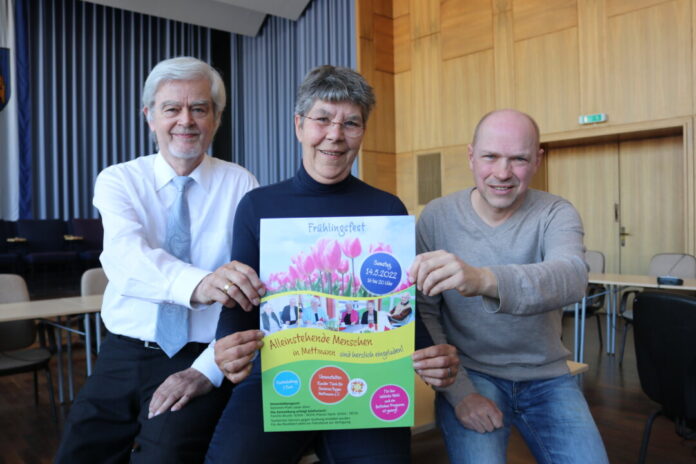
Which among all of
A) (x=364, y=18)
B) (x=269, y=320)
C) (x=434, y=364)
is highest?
(x=364, y=18)

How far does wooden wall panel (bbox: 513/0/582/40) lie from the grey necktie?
611cm

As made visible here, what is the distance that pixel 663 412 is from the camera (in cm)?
205

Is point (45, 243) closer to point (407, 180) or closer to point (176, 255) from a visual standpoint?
point (407, 180)

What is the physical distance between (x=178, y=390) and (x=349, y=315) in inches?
23.3

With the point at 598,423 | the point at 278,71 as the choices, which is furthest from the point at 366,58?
the point at 598,423

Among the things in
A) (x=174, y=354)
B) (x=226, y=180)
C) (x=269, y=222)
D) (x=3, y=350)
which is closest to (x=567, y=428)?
(x=269, y=222)

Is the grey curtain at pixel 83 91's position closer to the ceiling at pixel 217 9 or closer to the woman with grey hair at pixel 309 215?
the ceiling at pixel 217 9

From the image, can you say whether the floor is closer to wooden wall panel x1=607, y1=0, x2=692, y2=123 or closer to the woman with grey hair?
the woman with grey hair

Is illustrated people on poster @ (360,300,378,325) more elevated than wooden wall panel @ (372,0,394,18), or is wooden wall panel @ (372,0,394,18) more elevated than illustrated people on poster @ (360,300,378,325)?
wooden wall panel @ (372,0,394,18)

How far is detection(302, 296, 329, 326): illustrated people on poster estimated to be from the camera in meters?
1.22

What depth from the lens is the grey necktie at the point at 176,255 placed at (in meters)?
1.55

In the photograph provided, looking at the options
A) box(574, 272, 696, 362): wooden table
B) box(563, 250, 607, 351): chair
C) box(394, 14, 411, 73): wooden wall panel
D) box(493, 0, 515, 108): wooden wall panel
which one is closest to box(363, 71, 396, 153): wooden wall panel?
box(394, 14, 411, 73): wooden wall panel

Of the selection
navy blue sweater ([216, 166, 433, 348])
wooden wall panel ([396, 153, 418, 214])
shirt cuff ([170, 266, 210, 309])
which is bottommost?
shirt cuff ([170, 266, 210, 309])

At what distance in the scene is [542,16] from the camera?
6.48 m
